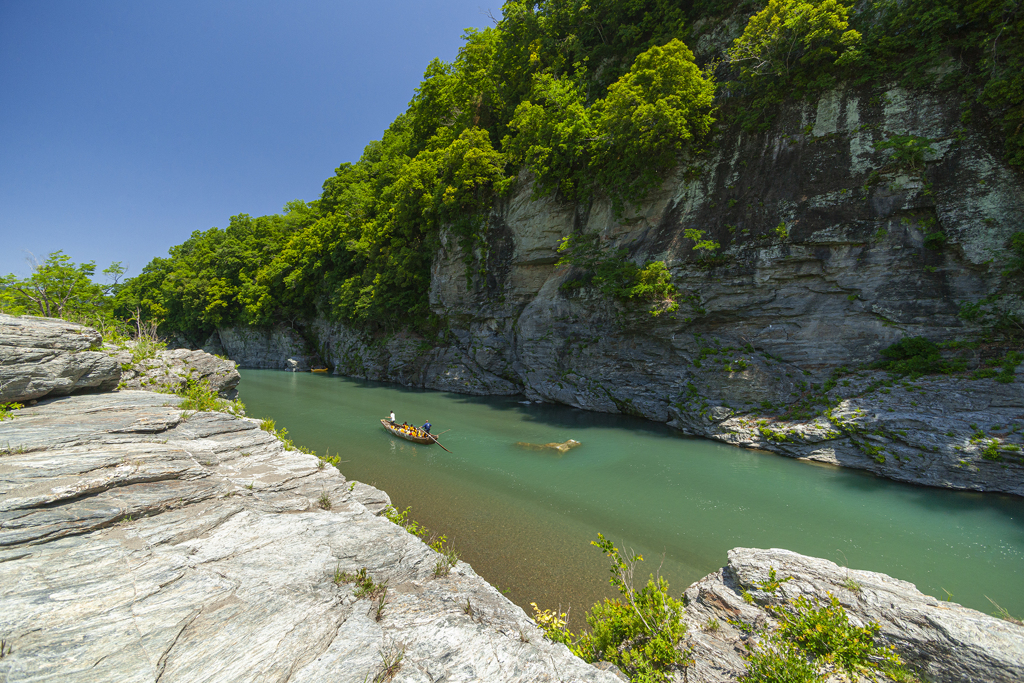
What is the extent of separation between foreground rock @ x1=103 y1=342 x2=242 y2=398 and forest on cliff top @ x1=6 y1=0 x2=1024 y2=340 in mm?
6596

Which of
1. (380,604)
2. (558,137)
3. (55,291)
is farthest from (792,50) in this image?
(55,291)

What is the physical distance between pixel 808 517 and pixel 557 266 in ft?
Answer: 47.4

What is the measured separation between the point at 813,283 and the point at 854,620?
12.2 metres

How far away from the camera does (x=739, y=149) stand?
1458 cm

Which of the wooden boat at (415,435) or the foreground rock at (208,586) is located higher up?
the foreground rock at (208,586)

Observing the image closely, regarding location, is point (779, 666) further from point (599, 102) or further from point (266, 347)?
point (266, 347)

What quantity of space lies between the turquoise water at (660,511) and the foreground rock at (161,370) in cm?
457

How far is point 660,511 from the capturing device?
913 centimetres

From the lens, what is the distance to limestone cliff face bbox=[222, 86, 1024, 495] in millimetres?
10445

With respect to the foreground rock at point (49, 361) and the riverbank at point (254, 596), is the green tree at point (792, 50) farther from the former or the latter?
the foreground rock at point (49, 361)

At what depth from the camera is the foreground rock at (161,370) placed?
11.4m

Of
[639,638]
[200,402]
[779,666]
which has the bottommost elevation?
[639,638]

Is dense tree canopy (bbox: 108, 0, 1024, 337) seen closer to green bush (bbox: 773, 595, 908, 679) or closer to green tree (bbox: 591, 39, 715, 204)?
green tree (bbox: 591, 39, 715, 204)

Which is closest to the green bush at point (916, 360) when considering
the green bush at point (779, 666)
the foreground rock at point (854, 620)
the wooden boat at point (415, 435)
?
the foreground rock at point (854, 620)
